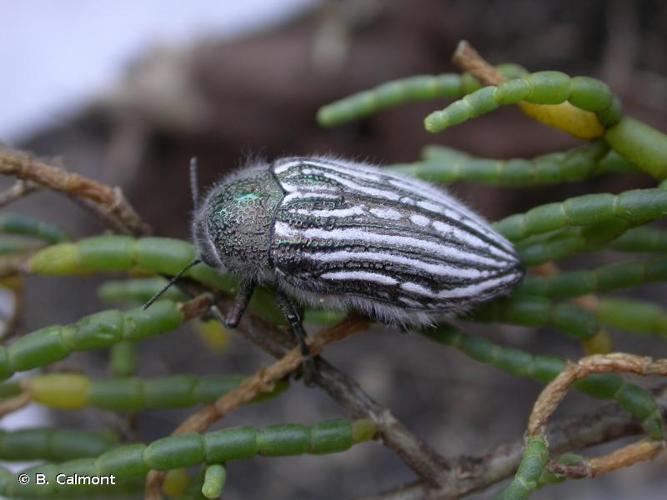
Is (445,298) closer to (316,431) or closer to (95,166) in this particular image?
(316,431)

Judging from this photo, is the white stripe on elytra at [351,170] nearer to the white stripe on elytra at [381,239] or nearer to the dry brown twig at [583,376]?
the white stripe on elytra at [381,239]

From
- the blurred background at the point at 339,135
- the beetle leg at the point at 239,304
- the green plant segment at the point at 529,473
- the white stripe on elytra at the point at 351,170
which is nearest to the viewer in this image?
the green plant segment at the point at 529,473

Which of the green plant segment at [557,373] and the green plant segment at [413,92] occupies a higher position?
the green plant segment at [413,92]

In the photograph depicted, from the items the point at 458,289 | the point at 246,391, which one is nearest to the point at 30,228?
the point at 246,391

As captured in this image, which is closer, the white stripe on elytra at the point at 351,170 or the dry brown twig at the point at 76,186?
the dry brown twig at the point at 76,186

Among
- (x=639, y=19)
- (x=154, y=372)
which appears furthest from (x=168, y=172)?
(x=639, y=19)

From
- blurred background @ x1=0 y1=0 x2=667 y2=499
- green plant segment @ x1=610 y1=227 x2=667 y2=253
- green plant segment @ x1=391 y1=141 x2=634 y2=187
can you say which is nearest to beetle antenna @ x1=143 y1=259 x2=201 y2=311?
green plant segment @ x1=391 y1=141 x2=634 y2=187

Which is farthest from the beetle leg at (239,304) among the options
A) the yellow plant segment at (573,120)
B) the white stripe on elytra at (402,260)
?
the yellow plant segment at (573,120)

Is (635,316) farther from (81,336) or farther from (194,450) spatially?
(81,336)
